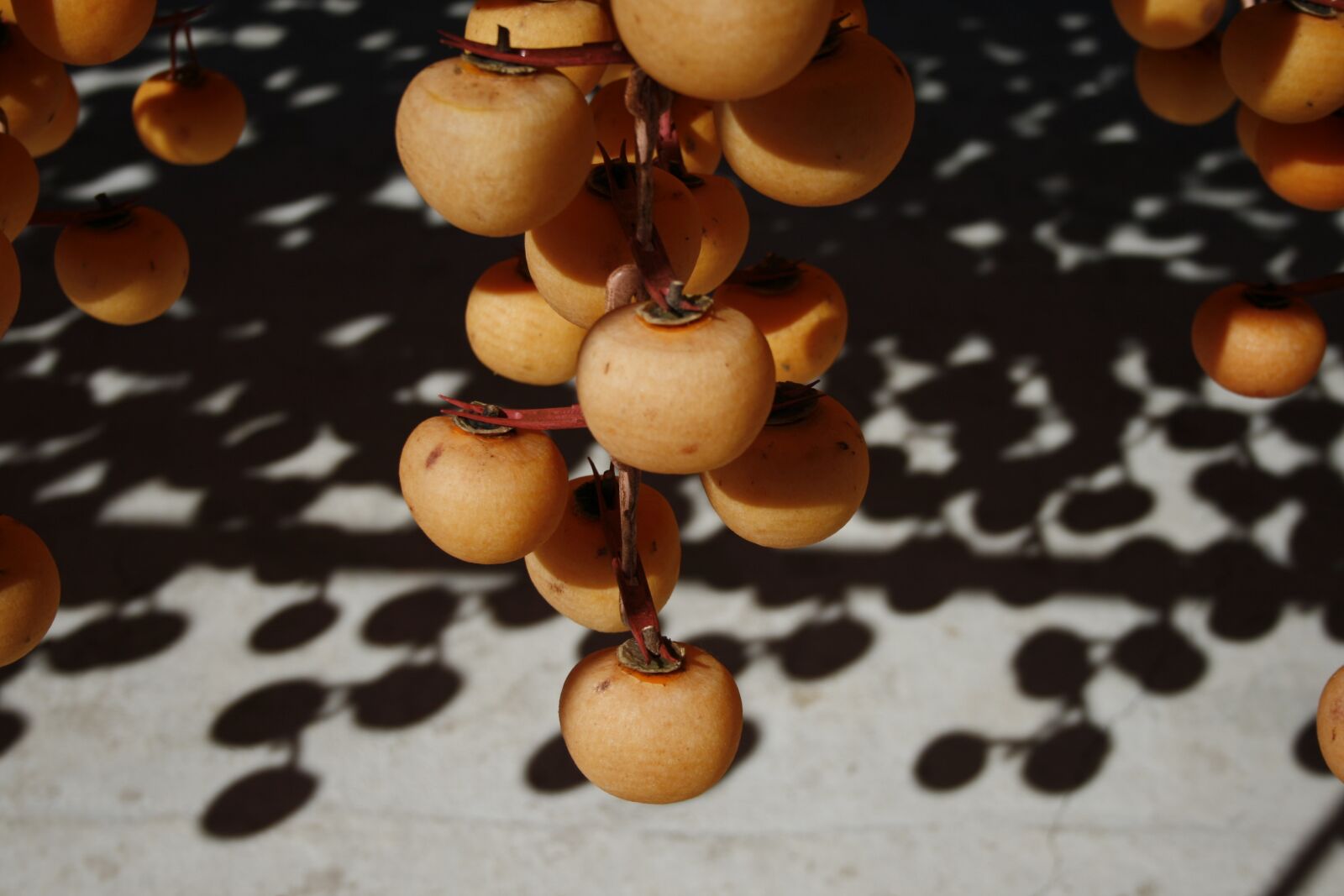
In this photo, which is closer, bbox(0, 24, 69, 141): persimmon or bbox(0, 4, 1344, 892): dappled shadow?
bbox(0, 24, 69, 141): persimmon

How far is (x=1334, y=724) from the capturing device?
0.53 meters

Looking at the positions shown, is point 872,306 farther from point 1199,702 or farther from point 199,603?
point 199,603

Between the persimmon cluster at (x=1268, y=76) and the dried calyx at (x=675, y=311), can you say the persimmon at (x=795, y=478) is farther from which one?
the persimmon cluster at (x=1268, y=76)

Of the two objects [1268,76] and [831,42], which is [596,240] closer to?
[831,42]

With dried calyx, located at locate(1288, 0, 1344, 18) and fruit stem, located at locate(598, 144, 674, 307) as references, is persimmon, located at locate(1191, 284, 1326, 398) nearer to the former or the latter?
dried calyx, located at locate(1288, 0, 1344, 18)

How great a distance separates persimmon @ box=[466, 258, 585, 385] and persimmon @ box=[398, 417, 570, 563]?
72mm

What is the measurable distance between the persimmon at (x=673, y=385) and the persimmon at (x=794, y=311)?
23 cm

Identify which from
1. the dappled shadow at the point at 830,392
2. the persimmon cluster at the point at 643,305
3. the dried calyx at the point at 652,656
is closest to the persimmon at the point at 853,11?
the persimmon cluster at the point at 643,305

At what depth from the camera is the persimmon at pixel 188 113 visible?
91 cm

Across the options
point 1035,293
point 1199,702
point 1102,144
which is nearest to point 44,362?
point 1035,293

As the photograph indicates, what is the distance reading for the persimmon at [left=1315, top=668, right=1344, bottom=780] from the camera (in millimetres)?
524

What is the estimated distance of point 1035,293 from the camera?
2760 millimetres

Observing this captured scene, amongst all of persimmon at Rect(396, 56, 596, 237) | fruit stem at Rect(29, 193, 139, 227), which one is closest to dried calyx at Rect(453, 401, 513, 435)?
persimmon at Rect(396, 56, 596, 237)

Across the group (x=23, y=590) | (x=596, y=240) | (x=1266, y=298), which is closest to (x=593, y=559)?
(x=596, y=240)
